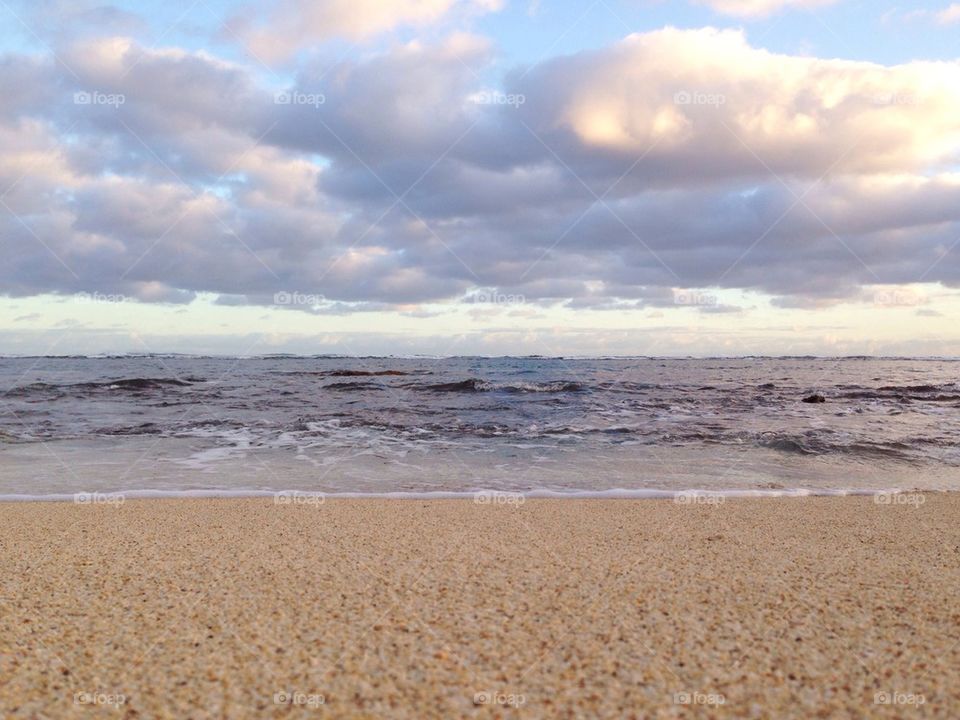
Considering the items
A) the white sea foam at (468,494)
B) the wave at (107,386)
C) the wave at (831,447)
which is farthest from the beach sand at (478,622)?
the wave at (107,386)

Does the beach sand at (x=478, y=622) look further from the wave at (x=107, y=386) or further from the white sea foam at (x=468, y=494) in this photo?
the wave at (x=107, y=386)

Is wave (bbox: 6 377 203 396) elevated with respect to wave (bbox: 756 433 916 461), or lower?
elevated

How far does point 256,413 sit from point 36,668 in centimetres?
1520

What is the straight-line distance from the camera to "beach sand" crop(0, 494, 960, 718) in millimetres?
2359

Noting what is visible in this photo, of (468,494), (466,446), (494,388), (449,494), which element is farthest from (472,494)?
(494,388)

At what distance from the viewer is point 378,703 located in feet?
7.59

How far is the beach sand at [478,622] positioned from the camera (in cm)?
236

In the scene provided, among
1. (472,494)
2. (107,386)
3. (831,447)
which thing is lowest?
(831,447)


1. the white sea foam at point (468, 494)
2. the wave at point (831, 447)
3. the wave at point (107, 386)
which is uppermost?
the wave at point (107, 386)

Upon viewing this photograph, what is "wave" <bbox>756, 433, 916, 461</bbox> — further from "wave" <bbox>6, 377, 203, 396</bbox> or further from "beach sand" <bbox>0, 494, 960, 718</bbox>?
"wave" <bbox>6, 377, 203, 396</bbox>

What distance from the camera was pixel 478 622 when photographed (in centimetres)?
300

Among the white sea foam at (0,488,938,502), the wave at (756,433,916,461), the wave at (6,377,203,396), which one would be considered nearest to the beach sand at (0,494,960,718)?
the white sea foam at (0,488,938,502)

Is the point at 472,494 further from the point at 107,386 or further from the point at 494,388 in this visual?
the point at 107,386

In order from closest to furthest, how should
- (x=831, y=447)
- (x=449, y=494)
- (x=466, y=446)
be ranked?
(x=449, y=494) < (x=831, y=447) < (x=466, y=446)
